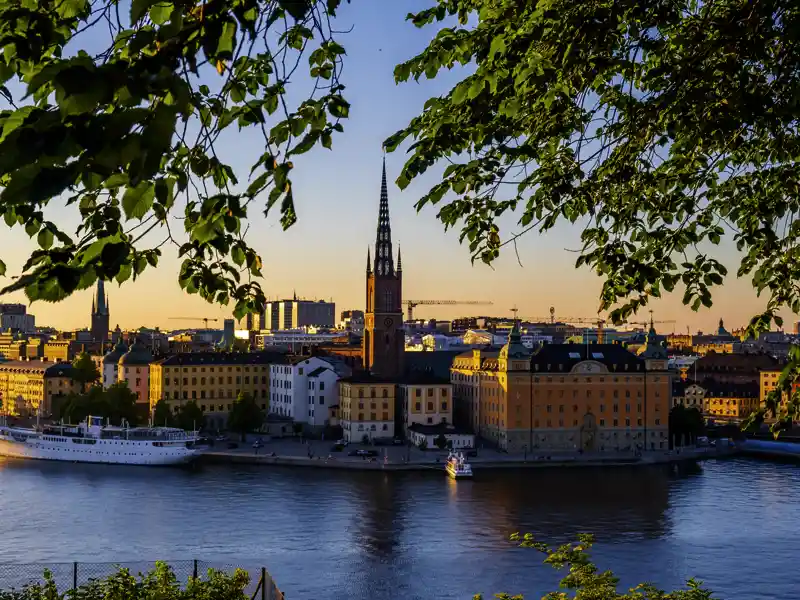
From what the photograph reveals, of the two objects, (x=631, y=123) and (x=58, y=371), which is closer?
(x=631, y=123)

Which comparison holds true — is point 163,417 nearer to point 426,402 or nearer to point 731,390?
point 426,402

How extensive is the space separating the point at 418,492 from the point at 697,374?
102 feet

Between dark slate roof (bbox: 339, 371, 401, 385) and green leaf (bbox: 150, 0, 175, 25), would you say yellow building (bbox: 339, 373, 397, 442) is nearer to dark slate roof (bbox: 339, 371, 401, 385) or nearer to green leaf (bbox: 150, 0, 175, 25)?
dark slate roof (bbox: 339, 371, 401, 385)

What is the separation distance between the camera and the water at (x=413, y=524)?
13.7 m

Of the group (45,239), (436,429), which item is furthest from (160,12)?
(436,429)

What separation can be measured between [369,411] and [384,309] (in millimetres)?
5606

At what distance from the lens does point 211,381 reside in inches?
1406

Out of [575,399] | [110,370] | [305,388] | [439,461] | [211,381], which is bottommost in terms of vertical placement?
[439,461]

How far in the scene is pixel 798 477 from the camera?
24.8 meters

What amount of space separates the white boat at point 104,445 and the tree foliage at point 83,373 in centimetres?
1101

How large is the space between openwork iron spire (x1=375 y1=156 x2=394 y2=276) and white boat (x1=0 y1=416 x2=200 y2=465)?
9.63 meters

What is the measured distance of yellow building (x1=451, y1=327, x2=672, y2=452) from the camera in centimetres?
2947

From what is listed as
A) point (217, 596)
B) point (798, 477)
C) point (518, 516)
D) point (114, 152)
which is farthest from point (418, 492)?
point (114, 152)

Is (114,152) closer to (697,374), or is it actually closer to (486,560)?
(486,560)
